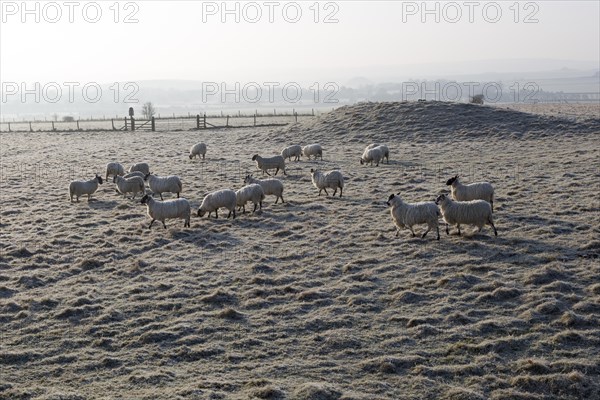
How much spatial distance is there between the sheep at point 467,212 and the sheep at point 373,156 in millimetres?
12570

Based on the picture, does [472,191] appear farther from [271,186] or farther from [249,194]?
[249,194]

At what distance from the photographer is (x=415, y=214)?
50.6 ft

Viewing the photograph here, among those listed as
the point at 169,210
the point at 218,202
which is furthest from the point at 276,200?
the point at 169,210

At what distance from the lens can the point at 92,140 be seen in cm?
4500

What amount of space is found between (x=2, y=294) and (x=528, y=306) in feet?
35.9

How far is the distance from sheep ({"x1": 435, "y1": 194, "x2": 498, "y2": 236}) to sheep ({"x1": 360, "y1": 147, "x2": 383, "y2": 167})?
41.2ft

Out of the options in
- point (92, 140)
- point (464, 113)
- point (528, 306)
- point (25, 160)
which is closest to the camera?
point (528, 306)

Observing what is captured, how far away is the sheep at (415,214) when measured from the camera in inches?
601

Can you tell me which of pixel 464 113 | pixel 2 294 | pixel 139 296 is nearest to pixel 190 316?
pixel 139 296

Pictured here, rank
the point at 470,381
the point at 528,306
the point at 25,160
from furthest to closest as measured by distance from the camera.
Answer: the point at 25,160, the point at 528,306, the point at 470,381

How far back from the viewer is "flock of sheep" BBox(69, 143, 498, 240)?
15.3 m

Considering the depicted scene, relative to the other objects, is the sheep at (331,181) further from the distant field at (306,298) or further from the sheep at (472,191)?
the sheep at (472,191)

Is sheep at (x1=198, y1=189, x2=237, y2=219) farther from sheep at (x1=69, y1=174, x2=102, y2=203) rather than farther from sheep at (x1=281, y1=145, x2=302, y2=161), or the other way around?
sheep at (x1=281, y1=145, x2=302, y2=161)

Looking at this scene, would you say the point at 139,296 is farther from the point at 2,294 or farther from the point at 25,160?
the point at 25,160
